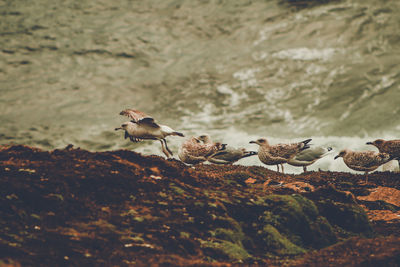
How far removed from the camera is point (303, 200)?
6777 millimetres

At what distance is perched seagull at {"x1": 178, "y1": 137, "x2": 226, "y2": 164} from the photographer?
1091 cm

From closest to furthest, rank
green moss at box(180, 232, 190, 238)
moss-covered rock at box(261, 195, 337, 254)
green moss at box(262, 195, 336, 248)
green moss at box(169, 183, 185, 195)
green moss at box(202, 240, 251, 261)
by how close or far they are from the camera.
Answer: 1. green moss at box(202, 240, 251, 261)
2. green moss at box(180, 232, 190, 238)
3. moss-covered rock at box(261, 195, 337, 254)
4. green moss at box(262, 195, 336, 248)
5. green moss at box(169, 183, 185, 195)

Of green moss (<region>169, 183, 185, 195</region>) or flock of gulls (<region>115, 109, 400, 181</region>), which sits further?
flock of gulls (<region>115, 109, 400, 181</region>)

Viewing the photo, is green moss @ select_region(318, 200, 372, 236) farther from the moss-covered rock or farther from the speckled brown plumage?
the speckled brown plumage

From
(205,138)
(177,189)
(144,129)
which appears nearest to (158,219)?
(177,189)

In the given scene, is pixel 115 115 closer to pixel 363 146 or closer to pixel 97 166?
pixel 363 146

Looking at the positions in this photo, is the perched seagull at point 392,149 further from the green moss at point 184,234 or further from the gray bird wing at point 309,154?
the green moss at point 184,234

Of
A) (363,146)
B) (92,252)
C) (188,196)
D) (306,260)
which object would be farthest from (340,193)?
(363,146)

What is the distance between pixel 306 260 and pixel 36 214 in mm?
3447

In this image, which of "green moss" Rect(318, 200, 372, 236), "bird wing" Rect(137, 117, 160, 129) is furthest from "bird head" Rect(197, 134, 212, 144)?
"green moss" Rect(318, 200, 372, 236)

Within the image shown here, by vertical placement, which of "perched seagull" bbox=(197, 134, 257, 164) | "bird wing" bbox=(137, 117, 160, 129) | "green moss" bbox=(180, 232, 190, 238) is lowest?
"green moss" bbox=(180, 232, 190, 238)

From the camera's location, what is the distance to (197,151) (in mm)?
10914

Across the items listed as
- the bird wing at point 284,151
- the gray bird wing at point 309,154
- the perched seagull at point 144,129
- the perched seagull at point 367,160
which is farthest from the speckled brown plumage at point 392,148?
the perched seagull at point 144,129

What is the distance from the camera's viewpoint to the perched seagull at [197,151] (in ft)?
35.8
